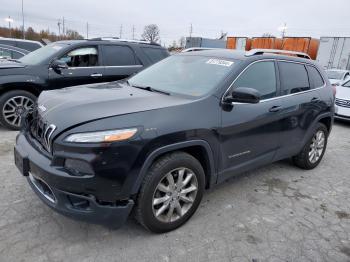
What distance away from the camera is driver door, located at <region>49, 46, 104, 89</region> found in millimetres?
5969

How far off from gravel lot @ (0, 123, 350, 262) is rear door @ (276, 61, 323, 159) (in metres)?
0.64

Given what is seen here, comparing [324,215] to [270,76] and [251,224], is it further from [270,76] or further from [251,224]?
[270,76]

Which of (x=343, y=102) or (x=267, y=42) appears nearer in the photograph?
(x=343, y=102)

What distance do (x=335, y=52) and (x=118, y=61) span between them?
17.7 meters

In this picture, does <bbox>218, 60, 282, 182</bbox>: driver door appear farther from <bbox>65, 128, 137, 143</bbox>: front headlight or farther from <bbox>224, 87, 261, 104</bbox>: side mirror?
<bbox>65, 128, 137, 143</bbox>: front headlight

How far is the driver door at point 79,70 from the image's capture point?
5.97 metres

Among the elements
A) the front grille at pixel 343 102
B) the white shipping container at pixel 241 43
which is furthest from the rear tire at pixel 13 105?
the white shipping container at pixel 241 43

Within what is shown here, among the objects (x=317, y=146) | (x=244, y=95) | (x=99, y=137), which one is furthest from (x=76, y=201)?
(x=317, y=146)

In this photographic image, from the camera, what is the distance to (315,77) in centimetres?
456

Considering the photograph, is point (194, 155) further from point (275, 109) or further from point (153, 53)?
point (153, 53)

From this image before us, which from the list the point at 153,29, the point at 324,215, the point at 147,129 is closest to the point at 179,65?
the point at 147,129

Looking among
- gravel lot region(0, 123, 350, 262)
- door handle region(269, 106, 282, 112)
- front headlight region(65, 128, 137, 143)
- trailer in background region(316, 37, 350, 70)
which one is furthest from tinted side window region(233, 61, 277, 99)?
trailer in background region(316, 37, 350, 70)

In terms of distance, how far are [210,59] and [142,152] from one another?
1680mm

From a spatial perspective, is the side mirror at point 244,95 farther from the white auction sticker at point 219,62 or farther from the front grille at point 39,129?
the front grille at point 39,129
